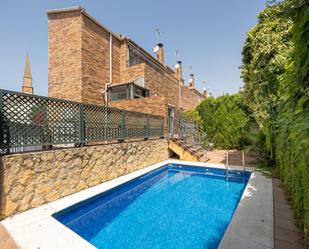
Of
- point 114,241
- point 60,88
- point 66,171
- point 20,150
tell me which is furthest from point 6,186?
point 60,88

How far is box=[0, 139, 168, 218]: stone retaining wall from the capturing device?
4.05 meters

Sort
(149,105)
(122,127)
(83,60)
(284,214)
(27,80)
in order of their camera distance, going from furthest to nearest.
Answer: (27,80) → (149,105) → (83,60) → (122,127) → (284,214)

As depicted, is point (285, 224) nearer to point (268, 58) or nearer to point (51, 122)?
point (268, 58)

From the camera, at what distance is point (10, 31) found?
1221cm

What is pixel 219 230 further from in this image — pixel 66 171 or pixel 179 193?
pixel 66 171

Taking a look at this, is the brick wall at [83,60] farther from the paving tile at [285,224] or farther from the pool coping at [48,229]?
the paving tile at [285,224]

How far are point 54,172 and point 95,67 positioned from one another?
10.2 meters

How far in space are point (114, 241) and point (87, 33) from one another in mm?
13304

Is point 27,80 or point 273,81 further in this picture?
point 27,80

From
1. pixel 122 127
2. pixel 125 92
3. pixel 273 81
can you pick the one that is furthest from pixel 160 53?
pixel 273 81

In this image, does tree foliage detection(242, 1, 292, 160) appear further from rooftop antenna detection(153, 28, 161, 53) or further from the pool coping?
rooftop antenna detection(153, 28, 161, 53)

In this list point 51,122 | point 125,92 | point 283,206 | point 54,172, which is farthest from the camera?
point 125,92

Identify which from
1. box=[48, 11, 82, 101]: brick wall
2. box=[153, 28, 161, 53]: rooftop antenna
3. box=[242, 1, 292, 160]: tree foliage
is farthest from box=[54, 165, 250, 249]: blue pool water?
box=[153, 28, 161, 53]: rooftop antenna

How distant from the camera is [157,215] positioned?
15.9 feet
